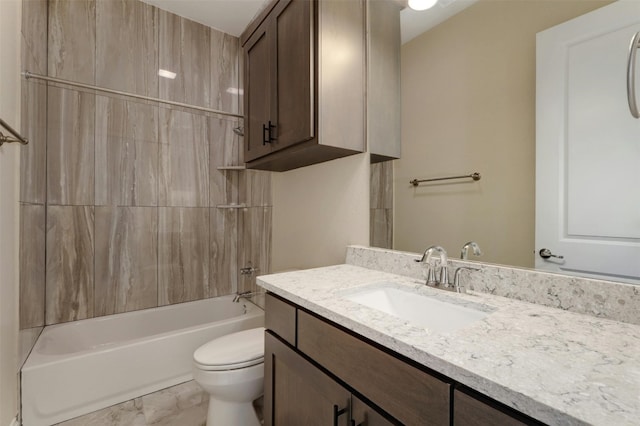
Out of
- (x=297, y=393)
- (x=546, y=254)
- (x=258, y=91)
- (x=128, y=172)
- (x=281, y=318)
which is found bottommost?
(x=297, y=393)

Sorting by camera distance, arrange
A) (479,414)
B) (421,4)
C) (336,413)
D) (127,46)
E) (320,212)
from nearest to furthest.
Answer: (479,414), (336,413), (421,4), (320,212), (127,46)

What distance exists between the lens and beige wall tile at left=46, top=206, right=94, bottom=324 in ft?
6.28

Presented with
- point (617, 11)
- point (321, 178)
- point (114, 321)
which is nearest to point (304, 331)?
point (321, 178)

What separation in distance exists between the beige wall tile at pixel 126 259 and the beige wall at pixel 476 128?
6.61ft

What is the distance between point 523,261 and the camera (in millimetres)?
907

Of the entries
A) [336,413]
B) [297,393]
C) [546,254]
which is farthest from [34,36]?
[546,254]

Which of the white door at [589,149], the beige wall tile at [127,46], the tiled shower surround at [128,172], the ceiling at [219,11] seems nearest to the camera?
the white door at [589,149]

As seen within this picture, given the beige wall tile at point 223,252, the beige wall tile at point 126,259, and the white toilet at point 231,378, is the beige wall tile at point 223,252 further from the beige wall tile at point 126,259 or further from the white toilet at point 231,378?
the white toilet at point 231,378

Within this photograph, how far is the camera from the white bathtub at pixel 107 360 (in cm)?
148

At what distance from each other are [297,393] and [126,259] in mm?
1945

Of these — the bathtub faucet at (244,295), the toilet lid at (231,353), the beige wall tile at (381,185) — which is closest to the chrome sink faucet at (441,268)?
the beige wall tile at (381,185)

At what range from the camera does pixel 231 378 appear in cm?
129

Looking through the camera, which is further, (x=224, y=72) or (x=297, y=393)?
(x=224, y=72)

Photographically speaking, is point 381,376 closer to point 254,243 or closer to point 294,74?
point 294,74
